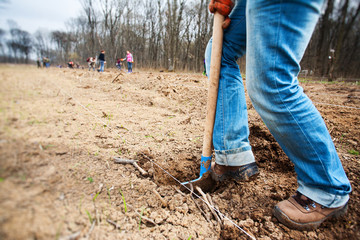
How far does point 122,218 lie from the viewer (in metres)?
0.79

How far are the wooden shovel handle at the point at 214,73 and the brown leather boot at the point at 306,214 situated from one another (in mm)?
557

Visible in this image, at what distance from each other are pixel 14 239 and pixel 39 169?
0.18m

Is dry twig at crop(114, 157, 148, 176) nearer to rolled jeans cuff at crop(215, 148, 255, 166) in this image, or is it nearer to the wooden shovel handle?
the wooden shovel handle

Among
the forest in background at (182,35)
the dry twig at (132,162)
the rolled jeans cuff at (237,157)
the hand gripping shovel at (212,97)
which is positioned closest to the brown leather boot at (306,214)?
the rolled jeans cuff at (237,157)

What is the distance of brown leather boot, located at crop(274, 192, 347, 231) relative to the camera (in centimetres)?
95

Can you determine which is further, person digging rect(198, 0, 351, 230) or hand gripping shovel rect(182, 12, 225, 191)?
hand gripping shovel rect(182, 12, 225, 191)

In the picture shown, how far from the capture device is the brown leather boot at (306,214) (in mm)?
953

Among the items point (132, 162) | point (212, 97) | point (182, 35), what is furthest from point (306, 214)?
point (182, 35)

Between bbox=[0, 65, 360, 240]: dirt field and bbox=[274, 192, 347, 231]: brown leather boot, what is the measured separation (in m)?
0.04

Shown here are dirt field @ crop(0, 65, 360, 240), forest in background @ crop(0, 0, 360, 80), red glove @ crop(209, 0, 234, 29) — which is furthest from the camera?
forest in background @ crop(0, 0, 360, 80)

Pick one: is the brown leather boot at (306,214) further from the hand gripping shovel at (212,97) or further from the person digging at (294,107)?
the hand gripping shovel at (212,97)

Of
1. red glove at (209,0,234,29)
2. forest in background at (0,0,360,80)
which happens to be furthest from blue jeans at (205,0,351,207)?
forest in background at (0,0,360,80)

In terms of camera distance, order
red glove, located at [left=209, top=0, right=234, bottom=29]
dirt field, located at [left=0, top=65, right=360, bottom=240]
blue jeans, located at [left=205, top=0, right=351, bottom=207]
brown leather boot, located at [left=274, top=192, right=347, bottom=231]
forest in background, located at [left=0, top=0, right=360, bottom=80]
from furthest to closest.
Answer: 1. forest in background, located at [left=0, top=0, right=360, bottom=80]
2. red glove, located at [left=209, top=0, right=234, bottom=29]
3. brown leather boot, located at [left=274, top=192, right=347, bottom=231]
4. blue jeans, located at [left=205, top=0, right=351, bottom=207]
5. dirt field, located at [left=0, top=65, right=360, bottom=240]

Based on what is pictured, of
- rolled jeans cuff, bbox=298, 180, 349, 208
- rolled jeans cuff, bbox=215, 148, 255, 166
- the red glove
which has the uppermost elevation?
the red glove
